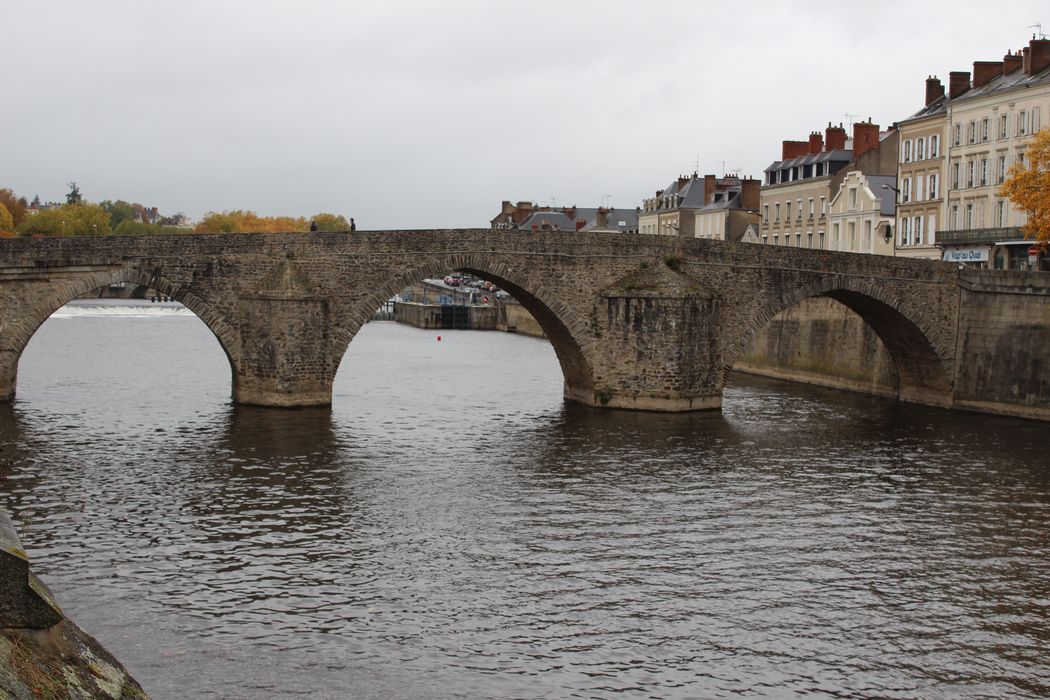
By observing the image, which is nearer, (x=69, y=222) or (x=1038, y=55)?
(x=1038, y=55)

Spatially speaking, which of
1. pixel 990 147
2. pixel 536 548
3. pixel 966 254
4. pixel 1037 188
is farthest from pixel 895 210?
pixel 536 548

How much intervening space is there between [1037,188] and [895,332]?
6.58 m

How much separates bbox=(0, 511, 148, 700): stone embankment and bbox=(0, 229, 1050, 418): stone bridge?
2238 centimetres

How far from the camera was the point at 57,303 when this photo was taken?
29656 mm

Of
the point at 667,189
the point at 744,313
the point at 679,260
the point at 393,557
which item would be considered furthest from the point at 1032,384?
the point at 667,189

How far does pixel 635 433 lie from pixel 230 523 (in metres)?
12.9

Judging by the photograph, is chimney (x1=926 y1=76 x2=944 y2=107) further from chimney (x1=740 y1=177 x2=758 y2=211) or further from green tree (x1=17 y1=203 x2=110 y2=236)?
green tree (x1=17 y1=203 x2=110 y2=236)

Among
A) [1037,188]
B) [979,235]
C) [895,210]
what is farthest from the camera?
[895,210]

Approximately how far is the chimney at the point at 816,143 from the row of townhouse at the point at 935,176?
5 centimetres

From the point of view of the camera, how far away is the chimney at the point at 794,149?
66.8 m

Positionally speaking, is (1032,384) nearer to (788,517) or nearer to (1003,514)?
(1003,514)

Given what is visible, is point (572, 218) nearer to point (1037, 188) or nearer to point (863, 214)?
point (863, 214)

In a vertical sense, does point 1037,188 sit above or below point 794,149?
below

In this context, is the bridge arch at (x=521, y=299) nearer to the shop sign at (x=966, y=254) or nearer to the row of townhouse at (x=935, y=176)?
the row of townhouse at (x=935, y=176)
